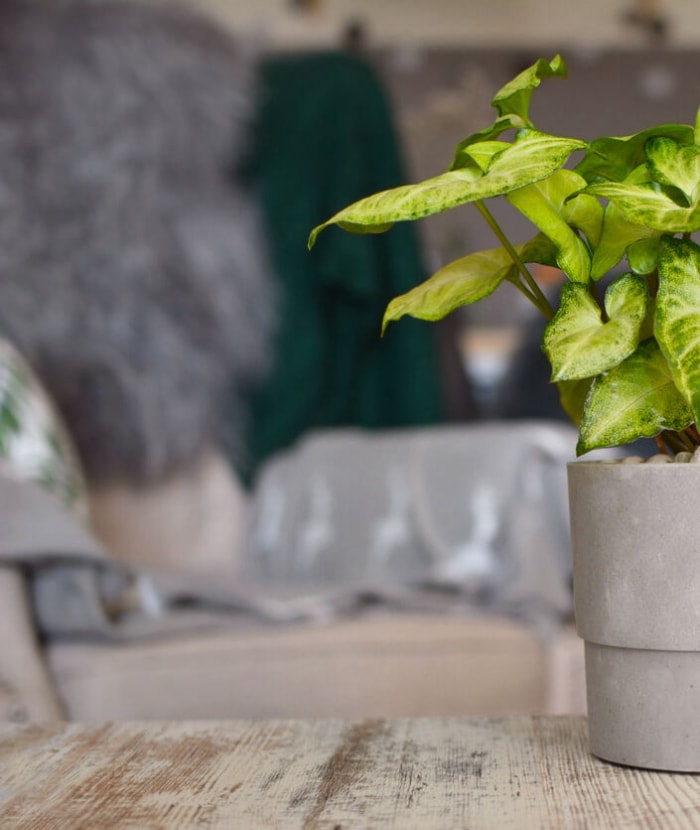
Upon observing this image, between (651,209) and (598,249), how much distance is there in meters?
0.06

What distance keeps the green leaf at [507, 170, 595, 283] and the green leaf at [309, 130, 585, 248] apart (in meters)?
0.03

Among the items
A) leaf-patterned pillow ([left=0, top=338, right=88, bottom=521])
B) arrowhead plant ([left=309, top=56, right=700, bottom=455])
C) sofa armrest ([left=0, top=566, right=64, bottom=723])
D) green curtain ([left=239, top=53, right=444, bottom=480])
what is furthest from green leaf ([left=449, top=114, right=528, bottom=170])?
green curtain ([left=239, top=53, right=444, bottom=480])

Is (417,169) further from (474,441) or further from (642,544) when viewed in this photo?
(642,544)

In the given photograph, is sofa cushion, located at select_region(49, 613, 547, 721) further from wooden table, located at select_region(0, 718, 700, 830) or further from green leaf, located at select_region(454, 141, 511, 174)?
green leaf, located at select_region(454, 141, 511, 174)

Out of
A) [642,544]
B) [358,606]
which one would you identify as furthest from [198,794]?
[358,606]

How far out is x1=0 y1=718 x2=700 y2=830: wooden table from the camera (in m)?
0.52

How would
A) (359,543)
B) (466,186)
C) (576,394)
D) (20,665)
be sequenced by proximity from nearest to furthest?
(466,186) → (576,394) → (20,665) → (359,543)

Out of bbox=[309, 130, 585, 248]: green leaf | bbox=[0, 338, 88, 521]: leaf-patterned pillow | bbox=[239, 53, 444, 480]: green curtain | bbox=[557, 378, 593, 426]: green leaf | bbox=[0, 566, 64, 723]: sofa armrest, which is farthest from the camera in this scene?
bbox=[239, 53, 444, 480]: green curtain

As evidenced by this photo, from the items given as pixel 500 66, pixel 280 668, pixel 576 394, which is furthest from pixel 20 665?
pixel 500 66

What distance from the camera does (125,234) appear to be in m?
1.99

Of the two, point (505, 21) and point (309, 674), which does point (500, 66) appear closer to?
point (505, 21)

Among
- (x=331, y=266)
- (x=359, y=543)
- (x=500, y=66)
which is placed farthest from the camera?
(x=500, y=66)

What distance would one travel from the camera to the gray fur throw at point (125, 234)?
6.28ft

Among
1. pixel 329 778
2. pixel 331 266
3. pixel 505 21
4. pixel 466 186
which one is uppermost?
pixel 505 21
